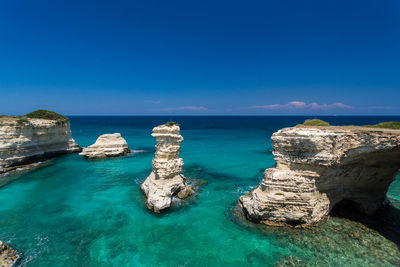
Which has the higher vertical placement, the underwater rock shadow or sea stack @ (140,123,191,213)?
sea stack @ (140,123,191,213)

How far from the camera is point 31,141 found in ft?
92.0

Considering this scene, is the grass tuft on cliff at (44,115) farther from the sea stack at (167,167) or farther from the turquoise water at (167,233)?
the sea stack at (167,167)

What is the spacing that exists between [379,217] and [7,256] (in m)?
22.1

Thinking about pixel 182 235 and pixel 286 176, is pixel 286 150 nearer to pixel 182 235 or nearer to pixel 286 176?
pixel 286 176

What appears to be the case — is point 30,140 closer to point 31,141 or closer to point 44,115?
point 31,141

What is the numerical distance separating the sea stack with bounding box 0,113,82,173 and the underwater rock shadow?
114ft

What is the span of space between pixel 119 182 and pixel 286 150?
1727 centimetres

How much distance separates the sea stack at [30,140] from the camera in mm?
24844

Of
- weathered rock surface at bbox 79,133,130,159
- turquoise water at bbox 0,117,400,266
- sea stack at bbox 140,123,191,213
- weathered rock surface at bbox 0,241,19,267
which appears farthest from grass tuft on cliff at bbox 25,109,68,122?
weathered rock surface at bbox 0,241,19,267

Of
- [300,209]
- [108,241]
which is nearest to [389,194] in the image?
[300,209]

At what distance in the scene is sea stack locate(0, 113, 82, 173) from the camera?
Result: 2484cm

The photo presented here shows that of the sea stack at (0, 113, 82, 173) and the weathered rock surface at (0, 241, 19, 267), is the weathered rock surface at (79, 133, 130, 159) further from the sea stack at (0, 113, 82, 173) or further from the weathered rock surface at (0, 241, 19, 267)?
the weathered rock surface at (0, 241, 19, 267)

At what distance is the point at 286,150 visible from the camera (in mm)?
12719

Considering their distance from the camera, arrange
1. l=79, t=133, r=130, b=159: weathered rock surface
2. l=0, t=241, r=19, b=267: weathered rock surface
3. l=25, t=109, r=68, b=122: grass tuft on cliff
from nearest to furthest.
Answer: l=0, t=241, r=19, b=267: weathered rock surface
l=79, t=133, r=130, b=159: weathered rock surface
l=25, t=109, r=68, b=122: grass tuft on cliff
